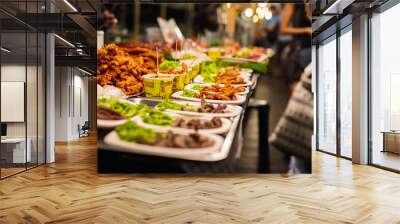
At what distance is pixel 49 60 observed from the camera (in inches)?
311

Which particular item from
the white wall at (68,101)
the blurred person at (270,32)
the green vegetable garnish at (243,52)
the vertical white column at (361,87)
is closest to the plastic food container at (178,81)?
the green vegetable garnish at (243,52)

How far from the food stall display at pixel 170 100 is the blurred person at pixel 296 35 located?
425mm

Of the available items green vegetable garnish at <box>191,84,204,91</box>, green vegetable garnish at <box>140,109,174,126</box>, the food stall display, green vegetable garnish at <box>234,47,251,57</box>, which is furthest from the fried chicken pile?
green vegetable garnish at <box>234,47,251,57</box>

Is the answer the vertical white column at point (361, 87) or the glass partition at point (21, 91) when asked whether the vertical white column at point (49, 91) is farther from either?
the vertical white column at point (361, 87)

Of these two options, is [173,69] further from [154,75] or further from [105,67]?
[105,67]

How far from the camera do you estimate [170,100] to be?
20.2ft

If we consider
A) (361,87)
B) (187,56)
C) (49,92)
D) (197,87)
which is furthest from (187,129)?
(361,87)

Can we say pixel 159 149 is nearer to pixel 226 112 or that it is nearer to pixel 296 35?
pixel 226 112

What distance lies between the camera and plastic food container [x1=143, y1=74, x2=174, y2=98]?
20.2 ft

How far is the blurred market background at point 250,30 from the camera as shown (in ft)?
20.2

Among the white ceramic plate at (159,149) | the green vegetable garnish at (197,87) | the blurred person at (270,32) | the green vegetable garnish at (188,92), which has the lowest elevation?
the white ceramic plate at (159,149)

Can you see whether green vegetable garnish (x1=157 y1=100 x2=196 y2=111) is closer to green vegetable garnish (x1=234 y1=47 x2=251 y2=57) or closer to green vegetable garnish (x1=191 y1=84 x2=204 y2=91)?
green vegetable garnish (x1=191 y1=84 x2=204 y2=91)

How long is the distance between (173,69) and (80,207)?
2.64 m

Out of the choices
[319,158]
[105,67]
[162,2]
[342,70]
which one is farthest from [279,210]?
[342,70]
